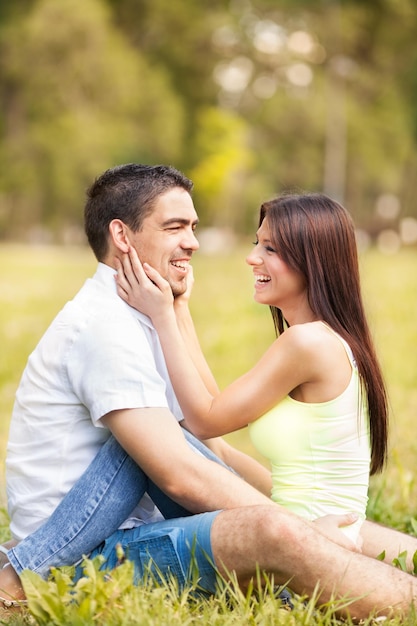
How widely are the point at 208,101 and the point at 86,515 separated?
1547 inches

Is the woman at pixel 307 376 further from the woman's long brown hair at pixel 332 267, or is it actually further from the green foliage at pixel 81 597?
the green foliage at pixel 81 597

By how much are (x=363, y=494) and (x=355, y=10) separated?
38.6m

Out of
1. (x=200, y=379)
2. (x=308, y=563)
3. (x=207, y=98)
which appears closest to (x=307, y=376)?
(x=200, y=379)

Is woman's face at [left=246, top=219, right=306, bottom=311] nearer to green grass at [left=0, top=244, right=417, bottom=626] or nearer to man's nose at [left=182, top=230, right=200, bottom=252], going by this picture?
man's nose at [left=182, top=230, right=200, bottom=252]

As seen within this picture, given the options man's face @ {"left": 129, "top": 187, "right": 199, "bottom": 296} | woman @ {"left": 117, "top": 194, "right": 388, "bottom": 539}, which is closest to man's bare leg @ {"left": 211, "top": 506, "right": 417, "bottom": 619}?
woman @ {"left": 117, "top": 194, "right": 388, "bottom": 539}

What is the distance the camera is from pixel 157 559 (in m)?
3.23

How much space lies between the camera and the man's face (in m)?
3.66

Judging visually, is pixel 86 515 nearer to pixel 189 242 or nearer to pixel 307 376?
pixel 307 376

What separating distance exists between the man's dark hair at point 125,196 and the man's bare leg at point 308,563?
1.25 m

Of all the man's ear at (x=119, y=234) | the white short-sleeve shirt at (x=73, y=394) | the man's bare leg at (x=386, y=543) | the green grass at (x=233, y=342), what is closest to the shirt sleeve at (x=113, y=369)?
Result: the white short-sleeve shirt at (x=73, y=394)

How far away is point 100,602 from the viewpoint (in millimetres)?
2816

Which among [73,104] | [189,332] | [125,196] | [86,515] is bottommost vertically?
[86,515]

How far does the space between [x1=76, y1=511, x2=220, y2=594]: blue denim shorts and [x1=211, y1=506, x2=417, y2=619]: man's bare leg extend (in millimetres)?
84

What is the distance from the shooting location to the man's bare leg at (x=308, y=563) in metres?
2.98
